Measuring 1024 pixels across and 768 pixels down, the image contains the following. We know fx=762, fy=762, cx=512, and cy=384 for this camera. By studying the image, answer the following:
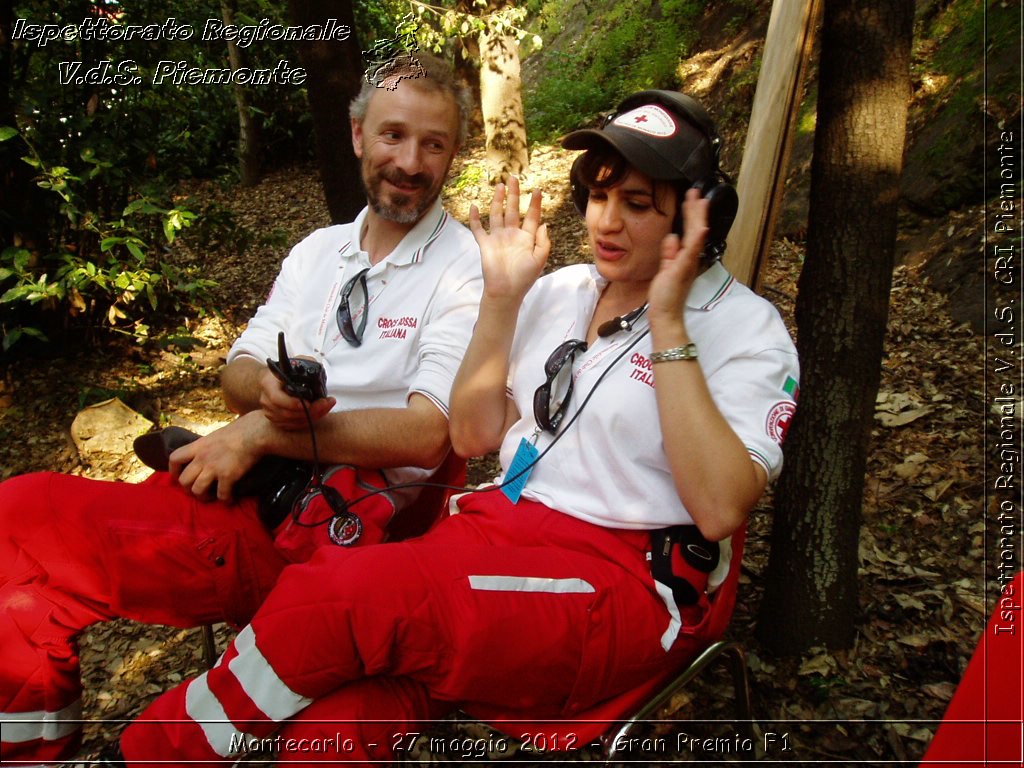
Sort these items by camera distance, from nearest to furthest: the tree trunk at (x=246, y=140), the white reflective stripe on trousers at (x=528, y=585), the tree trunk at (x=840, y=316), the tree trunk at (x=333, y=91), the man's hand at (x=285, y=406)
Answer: the white reflective stripe on trousers at (x=528, y=585), the man's hand at (x=285, y=406), the tree trunk at (x=840, y=316), the tree trunk at (x=333, y=91), the tree trunk at (x=246, y=140)

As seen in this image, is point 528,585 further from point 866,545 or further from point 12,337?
point 12,337

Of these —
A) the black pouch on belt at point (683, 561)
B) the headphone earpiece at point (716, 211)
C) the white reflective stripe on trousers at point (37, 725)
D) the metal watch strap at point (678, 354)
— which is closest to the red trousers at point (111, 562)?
the white reflective stripe on trousers at point (37, 725)

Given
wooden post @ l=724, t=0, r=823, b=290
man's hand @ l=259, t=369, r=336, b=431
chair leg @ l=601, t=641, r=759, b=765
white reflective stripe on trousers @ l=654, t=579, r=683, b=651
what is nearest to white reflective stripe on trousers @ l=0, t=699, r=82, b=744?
man's hand @ l=259, t=369, r=336, b=431

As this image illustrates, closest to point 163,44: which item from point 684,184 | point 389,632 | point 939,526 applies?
point 684,184

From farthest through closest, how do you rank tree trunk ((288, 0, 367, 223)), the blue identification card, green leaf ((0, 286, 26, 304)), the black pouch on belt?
1. green leaf ((0, 286, 26, 304))
2. tree trunk ((288, 0, 367, 223))
3. the blue identification card
4. the black pouch on belt

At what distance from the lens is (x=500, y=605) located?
1.75m

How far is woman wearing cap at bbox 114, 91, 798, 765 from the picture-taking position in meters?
1.66

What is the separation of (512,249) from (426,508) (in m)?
0.99

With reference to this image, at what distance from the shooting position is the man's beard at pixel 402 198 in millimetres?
2676

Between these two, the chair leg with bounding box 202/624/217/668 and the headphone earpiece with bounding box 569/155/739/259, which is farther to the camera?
the chair leg with bounding box 202/624/217/668

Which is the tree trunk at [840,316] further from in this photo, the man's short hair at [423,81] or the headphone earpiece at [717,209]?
the man's short hair at [423,81]

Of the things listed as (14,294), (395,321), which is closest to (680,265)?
(395,321)

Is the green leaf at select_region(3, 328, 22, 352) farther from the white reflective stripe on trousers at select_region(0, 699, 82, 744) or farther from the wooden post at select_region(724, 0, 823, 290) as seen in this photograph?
the wooden post at select_region(724, 0, 823, 290)

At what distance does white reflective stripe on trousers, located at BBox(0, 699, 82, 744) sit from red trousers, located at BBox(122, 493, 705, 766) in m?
0.52
